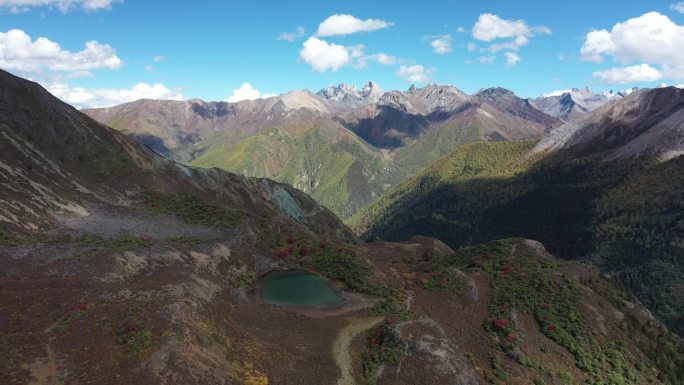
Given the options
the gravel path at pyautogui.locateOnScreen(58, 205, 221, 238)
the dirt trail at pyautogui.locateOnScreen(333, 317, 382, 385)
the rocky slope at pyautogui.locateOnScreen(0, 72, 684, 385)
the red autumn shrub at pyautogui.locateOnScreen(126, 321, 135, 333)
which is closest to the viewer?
the rocky slope at pyautogui.locateOnScreen(0, 72, 684, 385)

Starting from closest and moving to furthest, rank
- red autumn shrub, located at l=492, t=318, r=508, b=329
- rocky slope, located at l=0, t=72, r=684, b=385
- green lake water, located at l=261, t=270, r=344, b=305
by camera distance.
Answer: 1. rocky slope, located at l=0, t=72, r=684, b=385
2. red autumn shrub, located at l=492, t=318, r=508, b=329
3. green lake water, located at l=261, t=270, r=344, b=305

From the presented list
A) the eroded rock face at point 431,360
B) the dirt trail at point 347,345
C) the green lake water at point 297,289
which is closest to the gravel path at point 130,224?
the green lake water at point 297,289

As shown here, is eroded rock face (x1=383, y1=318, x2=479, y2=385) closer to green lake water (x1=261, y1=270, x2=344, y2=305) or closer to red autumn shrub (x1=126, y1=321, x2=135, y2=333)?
green lake water (x1=261, y1=270, x2=344, y2=305)

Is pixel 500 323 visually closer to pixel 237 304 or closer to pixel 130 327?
pixel 237 304

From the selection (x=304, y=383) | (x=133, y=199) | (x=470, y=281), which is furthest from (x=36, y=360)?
(x=133, y=199)

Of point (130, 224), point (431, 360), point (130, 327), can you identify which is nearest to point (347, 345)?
point (431, 360)

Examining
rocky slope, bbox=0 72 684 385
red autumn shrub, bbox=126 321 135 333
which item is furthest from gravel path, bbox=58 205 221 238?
red autumn shrub, bbox=126 321 135 333

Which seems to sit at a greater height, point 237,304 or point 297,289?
point 237,304
